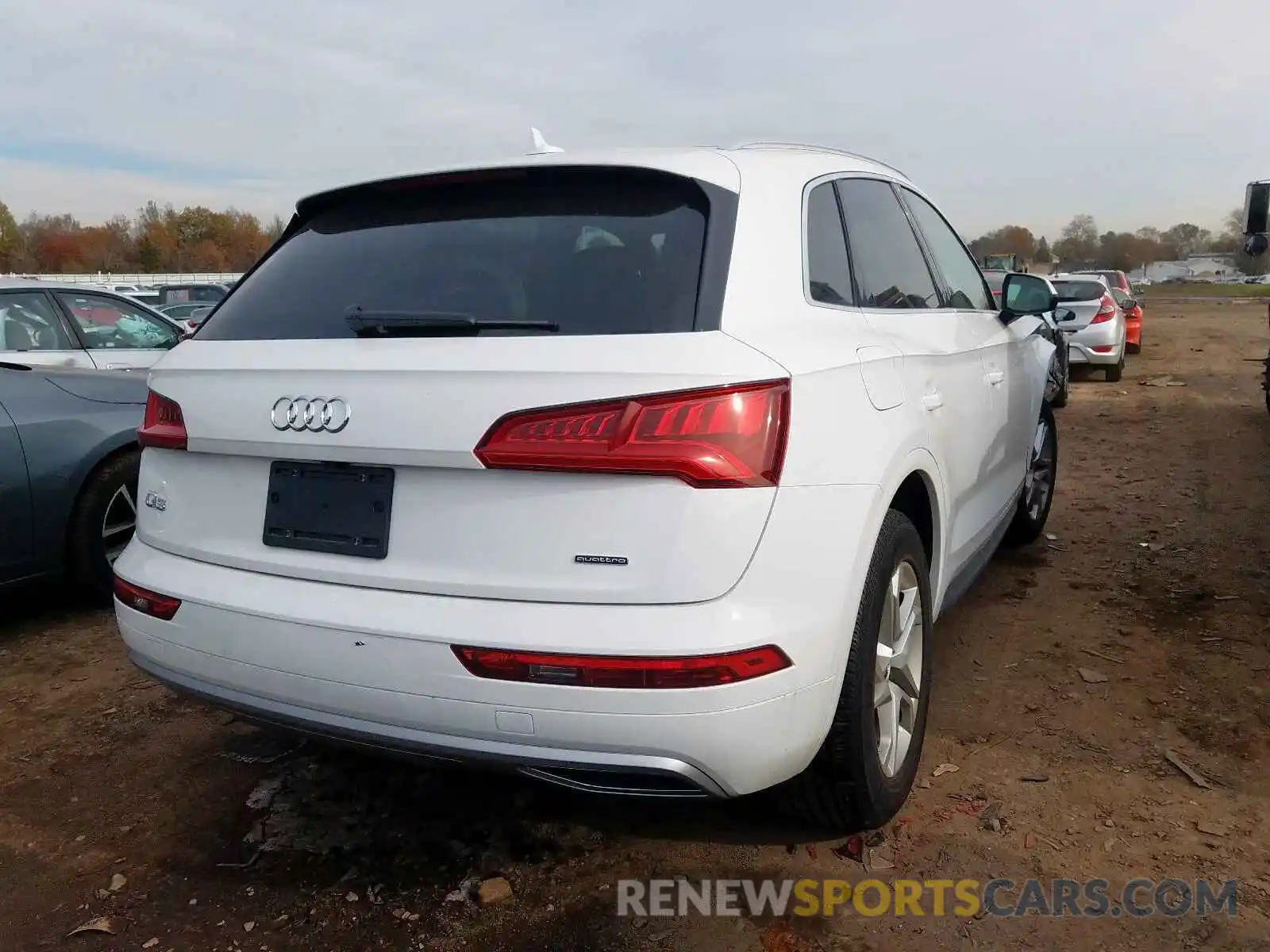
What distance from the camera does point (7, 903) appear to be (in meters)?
2.44

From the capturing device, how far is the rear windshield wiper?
2.09 m

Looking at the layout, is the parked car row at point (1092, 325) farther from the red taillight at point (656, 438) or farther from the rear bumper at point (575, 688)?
the red taillight at point (656, 438)

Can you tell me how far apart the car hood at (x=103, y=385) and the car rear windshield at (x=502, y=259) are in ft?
7.62

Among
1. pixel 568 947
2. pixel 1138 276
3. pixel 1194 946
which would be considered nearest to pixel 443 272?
pixel 568 947

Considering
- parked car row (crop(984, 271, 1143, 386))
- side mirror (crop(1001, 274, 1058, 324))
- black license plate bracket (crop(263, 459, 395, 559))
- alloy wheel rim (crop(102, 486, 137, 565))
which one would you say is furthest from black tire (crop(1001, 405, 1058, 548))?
parked car row (crop(984, 271, 1143, 386))

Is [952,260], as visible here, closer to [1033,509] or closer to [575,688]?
[1033,509]

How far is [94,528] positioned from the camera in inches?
175

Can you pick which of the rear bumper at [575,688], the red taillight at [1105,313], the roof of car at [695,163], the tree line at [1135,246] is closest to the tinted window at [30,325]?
the roof of car at [695,163]

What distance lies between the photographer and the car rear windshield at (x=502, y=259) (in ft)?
6.87

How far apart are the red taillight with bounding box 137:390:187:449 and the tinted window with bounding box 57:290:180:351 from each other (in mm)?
3770

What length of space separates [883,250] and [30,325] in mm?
4812

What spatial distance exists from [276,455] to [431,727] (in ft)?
2.26

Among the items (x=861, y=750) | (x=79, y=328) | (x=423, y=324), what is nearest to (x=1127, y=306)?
(x=79, y=328)

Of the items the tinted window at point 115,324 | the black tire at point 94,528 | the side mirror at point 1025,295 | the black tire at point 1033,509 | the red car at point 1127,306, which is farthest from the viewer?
the red car at point 1127,306
